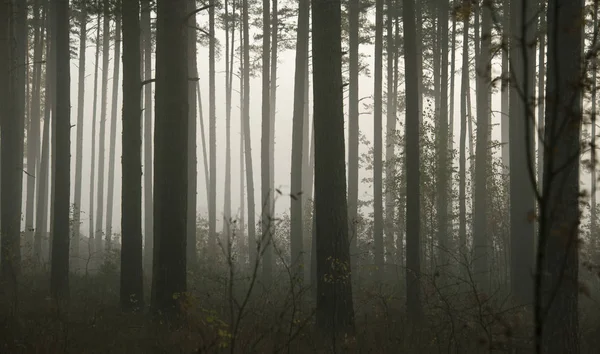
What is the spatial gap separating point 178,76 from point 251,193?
1600 cm

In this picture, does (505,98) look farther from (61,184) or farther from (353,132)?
(61,184)

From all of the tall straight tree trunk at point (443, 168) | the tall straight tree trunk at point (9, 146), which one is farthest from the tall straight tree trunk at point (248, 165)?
the tall straight tree trunk at point (9, 146)

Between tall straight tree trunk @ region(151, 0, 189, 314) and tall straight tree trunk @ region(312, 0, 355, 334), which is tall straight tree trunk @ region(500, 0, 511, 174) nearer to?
tall straight tree trunk @ region(312, 0, 355, 334)

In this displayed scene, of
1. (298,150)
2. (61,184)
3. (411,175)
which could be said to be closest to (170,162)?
(61,184)

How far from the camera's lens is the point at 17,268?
13211 mm

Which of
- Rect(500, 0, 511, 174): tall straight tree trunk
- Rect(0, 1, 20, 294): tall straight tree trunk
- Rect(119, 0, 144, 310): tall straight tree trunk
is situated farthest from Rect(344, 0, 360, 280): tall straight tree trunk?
Rect(0, 1, 20, 294): tall straight tree trunk

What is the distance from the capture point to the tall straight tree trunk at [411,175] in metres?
11.1

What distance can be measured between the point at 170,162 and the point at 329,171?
9.15ft

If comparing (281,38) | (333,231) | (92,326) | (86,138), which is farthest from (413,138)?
(86,138)

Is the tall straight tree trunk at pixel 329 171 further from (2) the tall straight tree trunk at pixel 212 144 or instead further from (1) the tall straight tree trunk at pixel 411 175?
(2) the tall straight tree trunk at pixel 212 144

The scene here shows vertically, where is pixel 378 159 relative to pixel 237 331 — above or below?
above

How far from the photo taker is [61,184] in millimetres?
12484

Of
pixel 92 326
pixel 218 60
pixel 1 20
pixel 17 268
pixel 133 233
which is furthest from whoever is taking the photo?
pixel 218 60

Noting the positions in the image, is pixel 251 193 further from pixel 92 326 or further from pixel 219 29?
pixel 92 326
